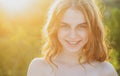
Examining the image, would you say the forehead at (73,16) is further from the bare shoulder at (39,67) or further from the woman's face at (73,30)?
the bare shoulder at (39,67)

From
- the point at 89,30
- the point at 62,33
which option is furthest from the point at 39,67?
the point at 89,30

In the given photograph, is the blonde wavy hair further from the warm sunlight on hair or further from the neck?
the warm sunlight on hair

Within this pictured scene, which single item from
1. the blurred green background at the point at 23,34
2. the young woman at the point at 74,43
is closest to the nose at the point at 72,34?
the young woman at the point at 74,43

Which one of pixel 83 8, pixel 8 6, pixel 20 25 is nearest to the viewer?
pixel 83 8

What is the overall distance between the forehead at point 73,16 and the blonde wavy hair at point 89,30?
19mm

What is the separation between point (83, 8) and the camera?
3.45 metres

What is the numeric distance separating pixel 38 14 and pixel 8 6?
1.70 ft

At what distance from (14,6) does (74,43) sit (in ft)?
19.8

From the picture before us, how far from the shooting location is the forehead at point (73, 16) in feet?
11.2

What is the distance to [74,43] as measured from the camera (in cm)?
344

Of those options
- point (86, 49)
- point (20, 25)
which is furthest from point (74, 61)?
point (20, 25)

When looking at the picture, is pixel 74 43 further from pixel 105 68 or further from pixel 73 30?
Result: pixel 105 68

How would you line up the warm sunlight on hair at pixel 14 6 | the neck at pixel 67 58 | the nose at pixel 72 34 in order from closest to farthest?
1. the nose at pixel 72 34
2. the neck at pixel 67 58
3. the warm sunlight on hair at pixel 14 6

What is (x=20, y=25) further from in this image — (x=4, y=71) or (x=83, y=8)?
(x=83, y=8)
